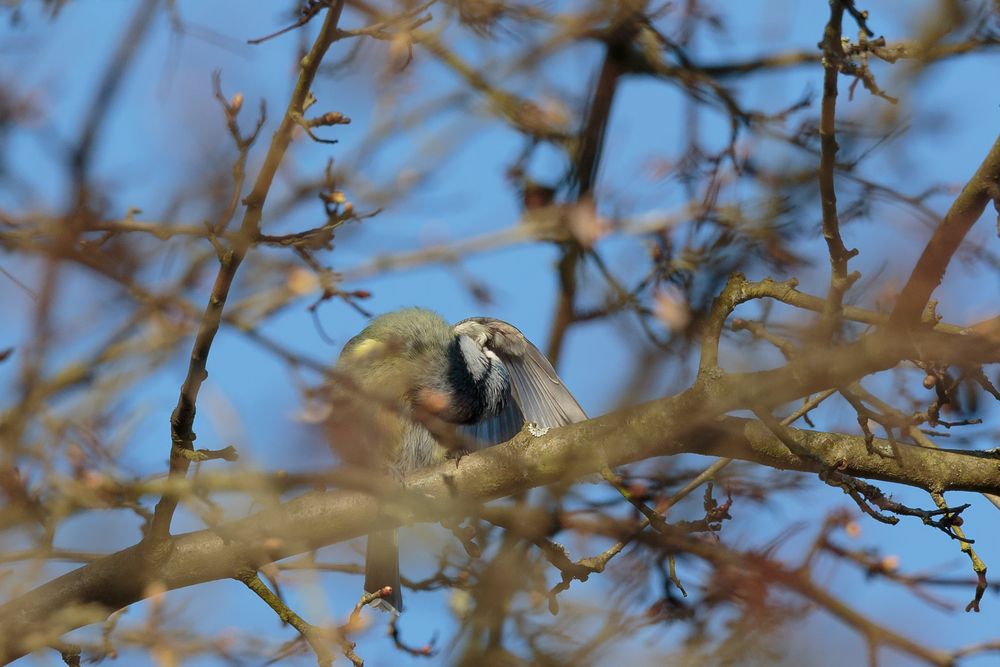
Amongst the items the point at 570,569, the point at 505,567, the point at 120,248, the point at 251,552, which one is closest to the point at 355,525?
the point at 251,552

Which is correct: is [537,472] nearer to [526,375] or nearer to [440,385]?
[440,385]

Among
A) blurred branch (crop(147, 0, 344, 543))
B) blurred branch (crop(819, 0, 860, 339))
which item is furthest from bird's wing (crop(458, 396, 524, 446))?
blurred branch (crop(819, 0, 860, 339))

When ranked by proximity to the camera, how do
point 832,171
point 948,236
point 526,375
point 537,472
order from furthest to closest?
point 526,375 → point 537,472 → point 832,171 → point 948,236

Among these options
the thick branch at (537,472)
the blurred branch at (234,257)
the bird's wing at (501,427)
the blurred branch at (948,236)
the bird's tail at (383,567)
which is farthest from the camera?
the bird's wing at (501,427)

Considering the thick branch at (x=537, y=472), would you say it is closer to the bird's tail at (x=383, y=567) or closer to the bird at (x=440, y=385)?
the bird at (x=440, y=385)

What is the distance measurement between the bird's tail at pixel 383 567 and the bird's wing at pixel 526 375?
53.1 inches

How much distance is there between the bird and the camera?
467 cm

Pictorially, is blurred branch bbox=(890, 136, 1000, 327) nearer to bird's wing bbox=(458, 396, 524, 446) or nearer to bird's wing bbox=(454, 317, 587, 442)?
bird's wing bbox=(454, 317, 587, 442)

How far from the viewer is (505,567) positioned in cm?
178

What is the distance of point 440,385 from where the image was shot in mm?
4977

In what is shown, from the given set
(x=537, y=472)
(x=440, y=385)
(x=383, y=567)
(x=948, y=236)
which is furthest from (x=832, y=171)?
(x=383, y=567)

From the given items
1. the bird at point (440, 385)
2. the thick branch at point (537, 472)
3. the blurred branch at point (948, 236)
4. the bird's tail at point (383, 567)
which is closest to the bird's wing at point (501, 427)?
the bird at point (440, 385)

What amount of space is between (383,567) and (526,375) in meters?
1.65

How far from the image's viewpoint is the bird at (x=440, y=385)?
184 inches
